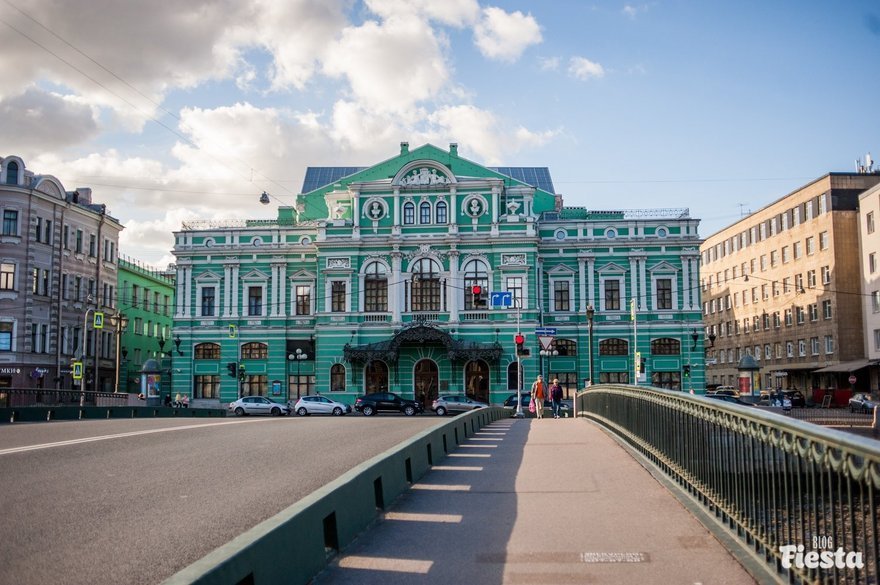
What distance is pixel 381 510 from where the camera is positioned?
914 cm

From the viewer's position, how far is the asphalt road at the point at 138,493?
666 centimetres

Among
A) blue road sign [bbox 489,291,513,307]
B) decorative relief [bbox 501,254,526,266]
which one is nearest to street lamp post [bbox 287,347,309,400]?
decorative relief [bbox 501,254,526,266]

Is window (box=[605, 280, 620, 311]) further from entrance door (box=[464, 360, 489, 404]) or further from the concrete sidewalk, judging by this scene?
the concrete sidewalk

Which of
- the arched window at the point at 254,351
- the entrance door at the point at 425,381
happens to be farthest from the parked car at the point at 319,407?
the arched window at the point at 254,351

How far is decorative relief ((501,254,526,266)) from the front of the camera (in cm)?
5722

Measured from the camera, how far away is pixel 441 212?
192ft

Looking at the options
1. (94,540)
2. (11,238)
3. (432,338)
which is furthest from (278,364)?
(94,540)

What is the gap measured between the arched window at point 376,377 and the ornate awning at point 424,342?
1.45 m

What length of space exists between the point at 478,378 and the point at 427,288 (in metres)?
6.96

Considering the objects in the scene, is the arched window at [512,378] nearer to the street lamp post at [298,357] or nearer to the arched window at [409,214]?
the arched window at [409,214]

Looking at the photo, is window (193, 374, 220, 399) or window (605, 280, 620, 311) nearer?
window (605, 280, 620, 311)

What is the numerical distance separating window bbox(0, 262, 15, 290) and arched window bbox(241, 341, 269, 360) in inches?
613

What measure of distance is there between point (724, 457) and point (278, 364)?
55145 mm

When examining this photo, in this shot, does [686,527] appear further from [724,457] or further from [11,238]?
[11,238]
